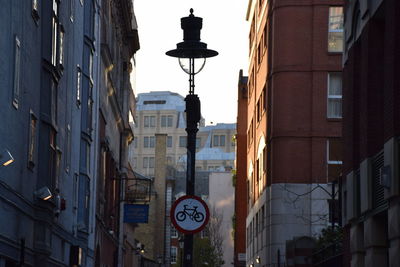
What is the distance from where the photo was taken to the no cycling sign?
18.2 metres

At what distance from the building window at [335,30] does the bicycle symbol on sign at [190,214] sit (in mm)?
28383

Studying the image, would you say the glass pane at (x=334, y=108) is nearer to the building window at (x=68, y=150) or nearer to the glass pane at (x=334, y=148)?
the glass pane at (x=334, y=148)

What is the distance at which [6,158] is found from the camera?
1881 cm

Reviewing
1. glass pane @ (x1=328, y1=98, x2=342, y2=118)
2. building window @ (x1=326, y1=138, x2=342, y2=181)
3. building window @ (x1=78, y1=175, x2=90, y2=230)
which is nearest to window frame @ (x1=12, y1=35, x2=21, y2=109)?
building window @ (x1=78, y1=175, x2=90, y2=230)

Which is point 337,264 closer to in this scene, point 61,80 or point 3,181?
point 61,80

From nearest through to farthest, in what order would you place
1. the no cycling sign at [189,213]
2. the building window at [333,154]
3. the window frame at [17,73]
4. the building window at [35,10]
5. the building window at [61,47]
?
the no cycling sign at [189,213]
the window frame at [17,73]
the building window at [35,10]
the building window at [61,47]
the building window at [333,154]

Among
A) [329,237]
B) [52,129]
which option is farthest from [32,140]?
[329,237]

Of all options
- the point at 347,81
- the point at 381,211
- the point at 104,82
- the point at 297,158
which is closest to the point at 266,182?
the point at 297,158

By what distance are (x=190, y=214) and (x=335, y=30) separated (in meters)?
28.8

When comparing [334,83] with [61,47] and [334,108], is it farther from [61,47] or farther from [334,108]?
[61,47]

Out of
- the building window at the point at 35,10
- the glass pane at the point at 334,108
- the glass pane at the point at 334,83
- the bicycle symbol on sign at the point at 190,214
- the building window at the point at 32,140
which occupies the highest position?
the glass pane at the point at 334,83

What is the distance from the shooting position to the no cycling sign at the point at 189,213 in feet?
59.9

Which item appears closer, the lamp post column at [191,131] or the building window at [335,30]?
the lamp post column at [191,131]

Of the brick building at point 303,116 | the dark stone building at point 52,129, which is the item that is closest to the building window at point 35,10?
the dark stone building at point 52,129
